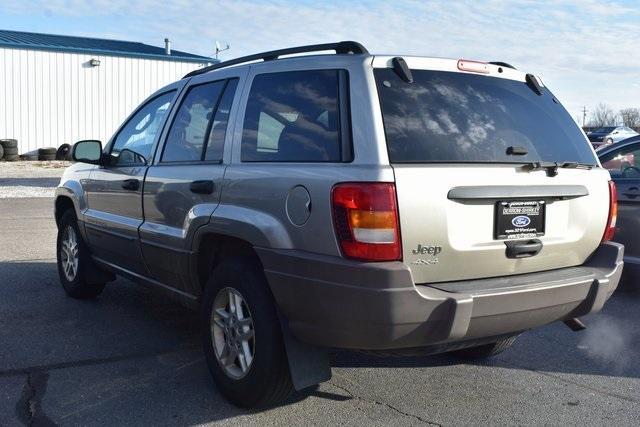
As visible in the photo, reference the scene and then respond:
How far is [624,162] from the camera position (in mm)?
6926

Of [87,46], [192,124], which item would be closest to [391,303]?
[192,124]

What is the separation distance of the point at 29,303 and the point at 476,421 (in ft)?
13.6

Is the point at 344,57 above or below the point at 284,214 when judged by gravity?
above

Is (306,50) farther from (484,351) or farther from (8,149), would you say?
(8,149)

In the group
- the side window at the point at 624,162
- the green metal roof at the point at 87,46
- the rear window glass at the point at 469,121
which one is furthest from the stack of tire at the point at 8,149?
the rear window glass at the point at 469,121

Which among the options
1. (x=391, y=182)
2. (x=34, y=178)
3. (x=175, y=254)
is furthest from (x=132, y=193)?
(x=34, y=178)

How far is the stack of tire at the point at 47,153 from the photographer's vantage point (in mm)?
27531

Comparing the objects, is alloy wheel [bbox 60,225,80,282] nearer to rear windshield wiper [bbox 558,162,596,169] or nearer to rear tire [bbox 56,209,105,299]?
rear tire [bbox 56,209,105,299]

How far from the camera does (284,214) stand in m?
3.42

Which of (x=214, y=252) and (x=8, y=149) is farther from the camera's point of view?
(x=8, y=149)

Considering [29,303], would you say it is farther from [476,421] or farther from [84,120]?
[84,120]

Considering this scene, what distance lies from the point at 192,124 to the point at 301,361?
189 cm

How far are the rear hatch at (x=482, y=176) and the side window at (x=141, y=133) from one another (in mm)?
2176

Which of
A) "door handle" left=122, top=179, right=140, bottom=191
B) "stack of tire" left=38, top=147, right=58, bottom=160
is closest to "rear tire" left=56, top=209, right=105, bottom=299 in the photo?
"door handle" left=122, top=179, right=140, bottom=191
